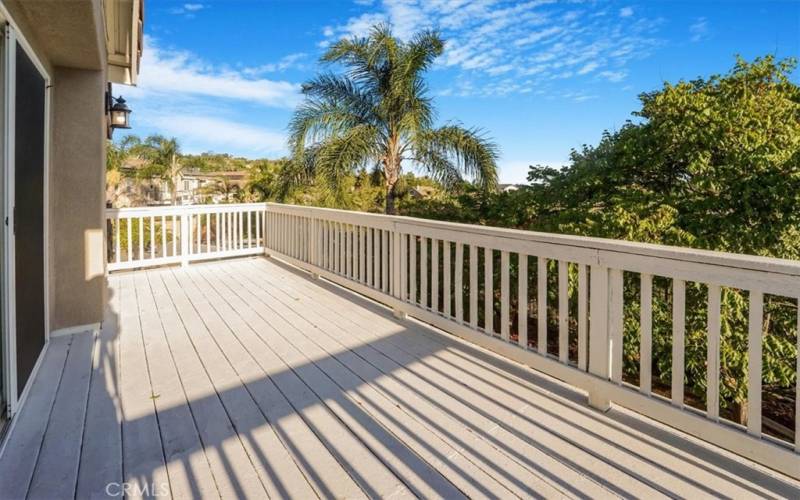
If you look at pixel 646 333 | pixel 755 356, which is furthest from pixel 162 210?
pixel 755 356

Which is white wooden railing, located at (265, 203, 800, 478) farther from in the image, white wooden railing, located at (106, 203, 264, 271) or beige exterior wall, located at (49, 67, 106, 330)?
white wooden railing, located at (106, 203, 264, 271)

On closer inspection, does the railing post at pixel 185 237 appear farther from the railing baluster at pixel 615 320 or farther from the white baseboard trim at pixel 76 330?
the railing baluster at pixel 615 320

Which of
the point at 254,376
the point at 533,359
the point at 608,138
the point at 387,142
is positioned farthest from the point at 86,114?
the point at 608,138

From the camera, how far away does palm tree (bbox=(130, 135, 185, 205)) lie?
23.3m

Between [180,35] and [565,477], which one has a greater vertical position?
[180,35]

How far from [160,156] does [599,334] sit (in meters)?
26.2

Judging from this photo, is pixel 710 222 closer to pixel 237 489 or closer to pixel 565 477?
pixel 565 477

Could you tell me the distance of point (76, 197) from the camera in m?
3.25

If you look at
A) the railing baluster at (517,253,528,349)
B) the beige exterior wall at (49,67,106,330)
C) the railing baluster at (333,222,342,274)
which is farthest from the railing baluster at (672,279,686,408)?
the beige exterior wall at (49,67,106,330)

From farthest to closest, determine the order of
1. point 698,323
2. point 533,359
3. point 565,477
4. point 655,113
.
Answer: point 655,113, point 698,323, point 533,359, point 565,477

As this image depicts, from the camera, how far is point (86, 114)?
3.25 metres

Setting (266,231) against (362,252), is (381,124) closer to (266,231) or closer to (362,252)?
(266,231)

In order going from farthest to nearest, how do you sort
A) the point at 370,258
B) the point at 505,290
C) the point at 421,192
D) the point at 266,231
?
1. the point at 421,192
2. the point at 266,231
3. the point at 370,258
4. the point at 505,290

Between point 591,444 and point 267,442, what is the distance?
1.40 meters
